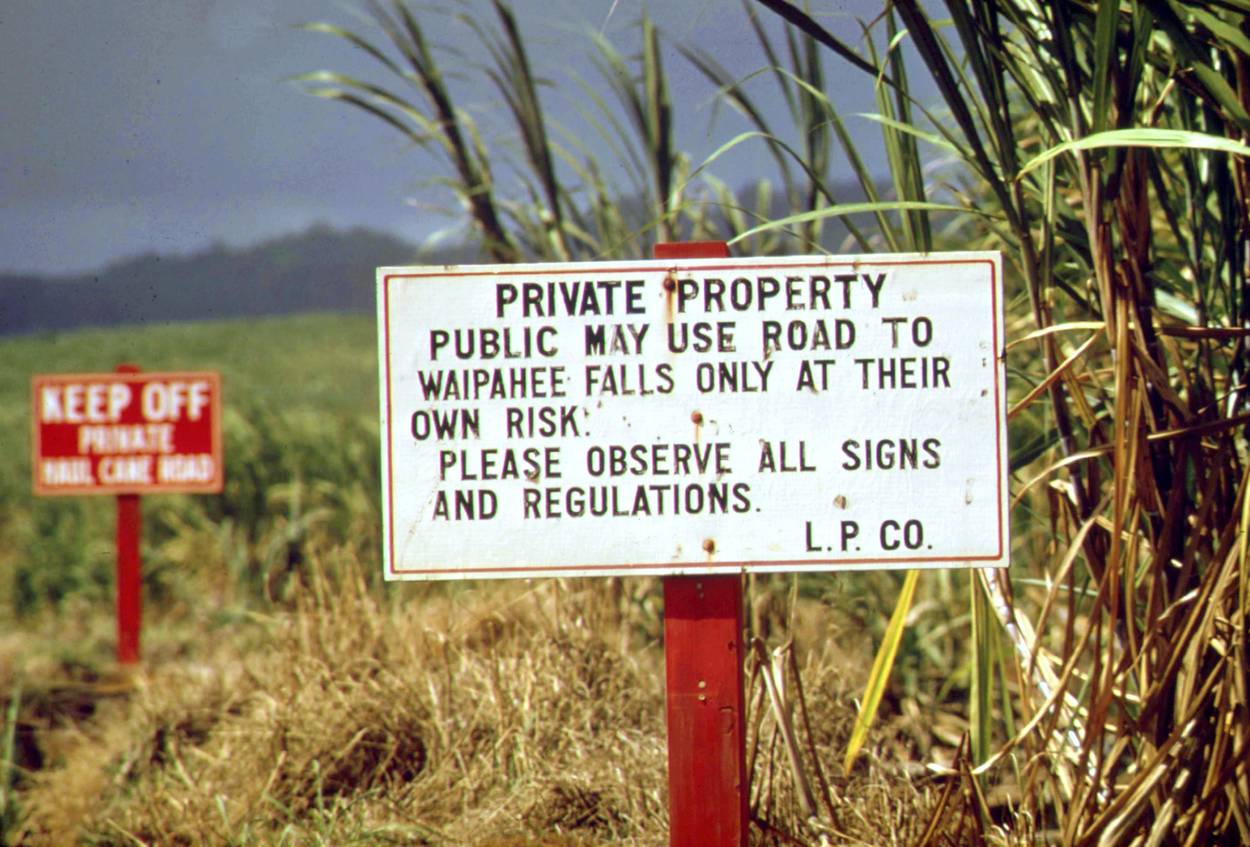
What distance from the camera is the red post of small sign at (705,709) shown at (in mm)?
2078

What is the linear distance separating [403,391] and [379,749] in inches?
49.9

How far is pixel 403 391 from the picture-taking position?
2.07m

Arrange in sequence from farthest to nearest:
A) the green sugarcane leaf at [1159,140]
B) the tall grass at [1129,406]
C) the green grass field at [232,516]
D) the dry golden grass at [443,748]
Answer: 1. the green grass field at [232,516]
2. the dry golden grass at [443,748]
3. the tall grass at [1129,406]
4. the green sugarcane leaf at [1159,140]

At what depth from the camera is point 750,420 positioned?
2.02 meters

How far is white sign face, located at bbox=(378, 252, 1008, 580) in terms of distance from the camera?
2.02 meters

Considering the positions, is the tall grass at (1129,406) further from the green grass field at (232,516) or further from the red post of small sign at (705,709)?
the green grass field at (232,516)

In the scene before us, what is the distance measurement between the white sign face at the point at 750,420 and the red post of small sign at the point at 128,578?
3457mm

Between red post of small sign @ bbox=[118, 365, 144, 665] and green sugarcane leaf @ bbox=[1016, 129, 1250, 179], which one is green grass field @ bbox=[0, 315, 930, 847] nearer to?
red post of small sign @ bbox=[118, 365, 144, 665]

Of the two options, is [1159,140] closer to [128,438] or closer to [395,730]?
[395,730]

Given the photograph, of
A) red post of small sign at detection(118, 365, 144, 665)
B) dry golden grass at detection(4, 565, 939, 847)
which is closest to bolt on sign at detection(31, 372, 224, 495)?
red post of small sign at detection(118, 365, 144, 665)

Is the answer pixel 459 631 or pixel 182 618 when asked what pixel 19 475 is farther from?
pixel 459 631

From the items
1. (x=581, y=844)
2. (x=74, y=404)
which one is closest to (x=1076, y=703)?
(x=581, y=844)

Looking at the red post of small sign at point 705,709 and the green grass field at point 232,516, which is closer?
the red post of small sign at point 705,709

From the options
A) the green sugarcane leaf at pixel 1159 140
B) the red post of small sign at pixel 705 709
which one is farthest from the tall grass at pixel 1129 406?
the red post of small sign at pixel 705 709
